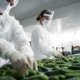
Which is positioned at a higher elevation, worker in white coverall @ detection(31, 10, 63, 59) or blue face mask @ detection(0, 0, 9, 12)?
blue face mask @ detection(0, 0, 9, 12)

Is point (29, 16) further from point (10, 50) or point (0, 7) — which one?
point (10, 50)

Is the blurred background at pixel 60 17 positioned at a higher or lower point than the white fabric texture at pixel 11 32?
higher

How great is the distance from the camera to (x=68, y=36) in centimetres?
1070

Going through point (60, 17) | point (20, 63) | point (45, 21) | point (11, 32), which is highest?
point (60, 17)

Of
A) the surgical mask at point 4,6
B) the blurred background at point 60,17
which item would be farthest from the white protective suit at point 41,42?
the blurred background at point 60,17

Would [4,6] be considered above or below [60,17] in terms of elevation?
below

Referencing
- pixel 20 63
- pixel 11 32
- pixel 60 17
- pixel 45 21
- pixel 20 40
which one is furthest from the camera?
pixel 60 17

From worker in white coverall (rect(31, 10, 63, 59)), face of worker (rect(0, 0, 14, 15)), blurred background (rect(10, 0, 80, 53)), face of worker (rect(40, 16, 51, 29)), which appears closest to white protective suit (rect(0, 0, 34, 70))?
face of worker (rect(0, 0, 14, 15))

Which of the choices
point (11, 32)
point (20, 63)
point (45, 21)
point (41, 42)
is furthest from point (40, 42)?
point (20, 63)

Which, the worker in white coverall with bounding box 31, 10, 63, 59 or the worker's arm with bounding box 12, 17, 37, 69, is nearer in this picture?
the worker's arm with bounding box 12, 17, 37, 69

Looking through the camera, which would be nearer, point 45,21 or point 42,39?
point 42,39

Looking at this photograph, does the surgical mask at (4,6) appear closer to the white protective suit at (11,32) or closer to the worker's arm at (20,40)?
the white protective suit at (11,32)

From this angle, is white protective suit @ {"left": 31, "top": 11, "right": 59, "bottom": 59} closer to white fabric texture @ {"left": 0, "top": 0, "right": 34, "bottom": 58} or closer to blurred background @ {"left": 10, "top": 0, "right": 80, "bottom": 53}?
white fabric texture @ {"left": 0, "top": 0, "right": 34, "bottom": 58}

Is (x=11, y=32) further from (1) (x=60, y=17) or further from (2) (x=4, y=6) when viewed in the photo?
(1) (x=60, y=17)
